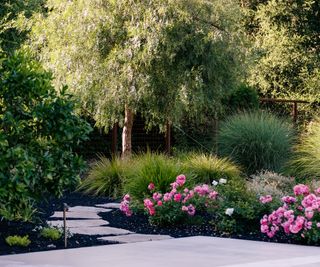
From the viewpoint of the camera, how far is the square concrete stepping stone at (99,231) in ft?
31.0

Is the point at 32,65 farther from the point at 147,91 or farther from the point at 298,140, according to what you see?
the point at 298,140

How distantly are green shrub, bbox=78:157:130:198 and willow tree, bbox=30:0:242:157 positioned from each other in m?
1.27

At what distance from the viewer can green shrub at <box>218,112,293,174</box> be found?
1498cm

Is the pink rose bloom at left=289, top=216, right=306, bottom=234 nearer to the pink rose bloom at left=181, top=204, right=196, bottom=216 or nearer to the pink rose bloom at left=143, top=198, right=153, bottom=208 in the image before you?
the pink rose bloom at left=181, top=204, right=196, bottom=216

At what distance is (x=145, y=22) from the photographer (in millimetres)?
14617

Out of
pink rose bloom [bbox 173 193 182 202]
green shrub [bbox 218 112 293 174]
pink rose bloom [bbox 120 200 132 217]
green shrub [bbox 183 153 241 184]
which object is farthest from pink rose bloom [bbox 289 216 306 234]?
green shrub [bbox 218 112 293 174]

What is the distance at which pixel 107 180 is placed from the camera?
14133mm

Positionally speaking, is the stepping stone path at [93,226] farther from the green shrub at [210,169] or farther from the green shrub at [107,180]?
the green shrub at [210,169]

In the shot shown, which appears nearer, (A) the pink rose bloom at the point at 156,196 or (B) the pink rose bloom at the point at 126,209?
(A) the pink rose bloom at the point at 156,196

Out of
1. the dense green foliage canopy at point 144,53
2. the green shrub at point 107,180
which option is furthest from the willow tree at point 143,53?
the green shrub at point 107,180

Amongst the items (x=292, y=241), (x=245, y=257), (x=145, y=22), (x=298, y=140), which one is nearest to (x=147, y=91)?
(x=145, y=22)

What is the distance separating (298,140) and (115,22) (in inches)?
158

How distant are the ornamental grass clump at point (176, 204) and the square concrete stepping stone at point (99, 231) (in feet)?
2.00

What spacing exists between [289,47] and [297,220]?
15.0 metres
